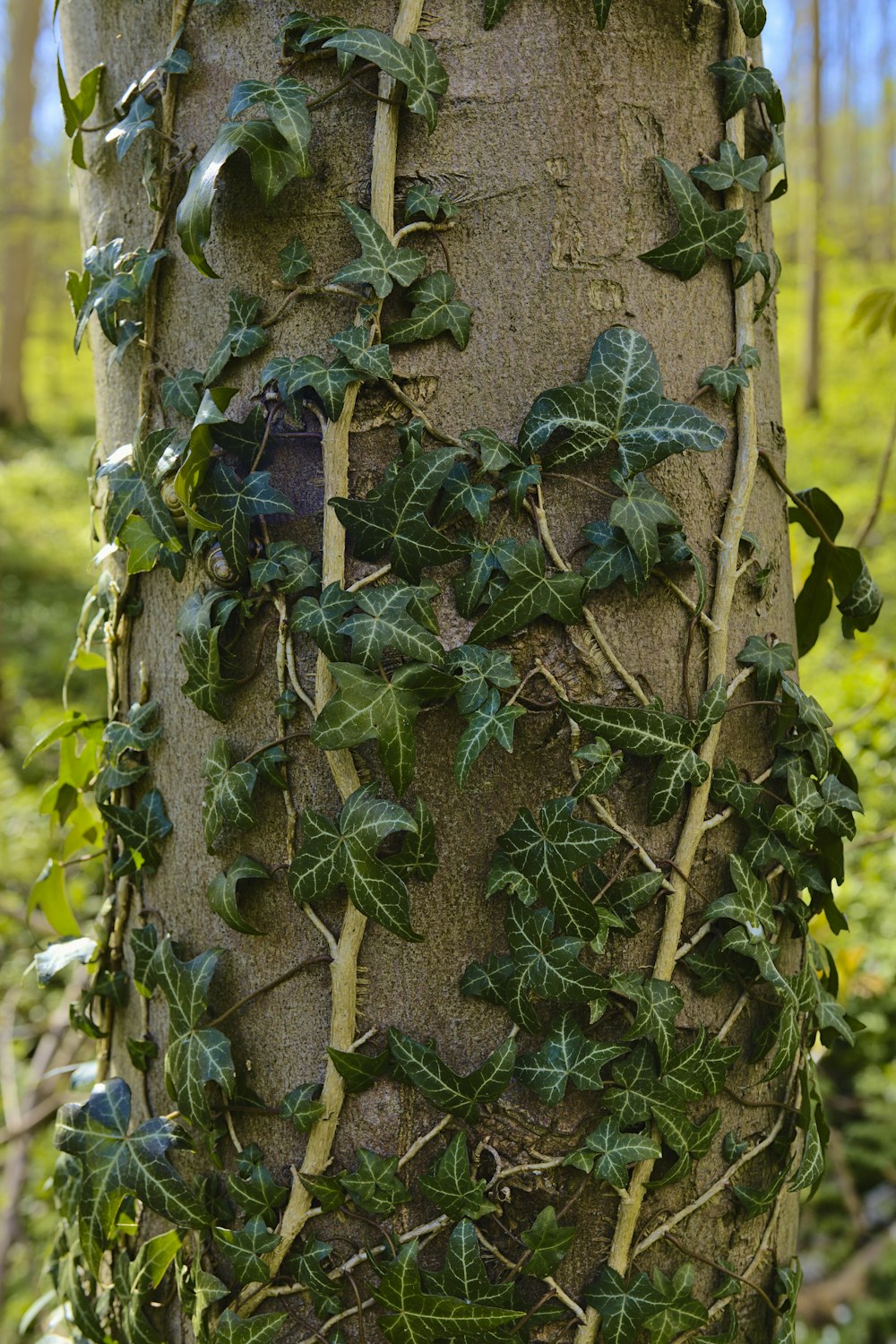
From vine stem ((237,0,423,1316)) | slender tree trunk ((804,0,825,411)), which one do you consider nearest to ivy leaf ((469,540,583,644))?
vine stem ((237,0,423,1316))

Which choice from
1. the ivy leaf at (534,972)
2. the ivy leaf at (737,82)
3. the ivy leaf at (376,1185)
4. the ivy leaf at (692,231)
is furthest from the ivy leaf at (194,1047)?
the ivy leaf at (737,82)

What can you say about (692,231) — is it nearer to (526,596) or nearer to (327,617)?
(526,596)

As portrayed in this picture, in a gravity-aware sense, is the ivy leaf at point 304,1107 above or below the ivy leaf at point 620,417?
below

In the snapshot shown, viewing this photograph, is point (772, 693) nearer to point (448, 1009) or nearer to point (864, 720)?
point (448, 1009)

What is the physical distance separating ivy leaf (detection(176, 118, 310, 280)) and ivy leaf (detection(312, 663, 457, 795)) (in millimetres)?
359

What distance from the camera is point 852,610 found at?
1.10m

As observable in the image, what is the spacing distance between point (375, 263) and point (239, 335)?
0.45ft

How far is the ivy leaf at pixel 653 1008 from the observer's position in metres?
0.82

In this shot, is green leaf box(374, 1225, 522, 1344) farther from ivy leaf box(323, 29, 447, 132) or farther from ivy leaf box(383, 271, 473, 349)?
ivy leaf box(323, 29, 447, 132)

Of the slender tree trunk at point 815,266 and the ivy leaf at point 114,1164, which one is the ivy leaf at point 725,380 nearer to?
the ivy leaf at point 114,1164

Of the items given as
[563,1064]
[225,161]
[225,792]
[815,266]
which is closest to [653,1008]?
[563,1064]

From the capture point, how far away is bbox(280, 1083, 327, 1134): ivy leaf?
819 mm

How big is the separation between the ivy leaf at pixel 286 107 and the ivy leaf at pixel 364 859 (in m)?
0.51

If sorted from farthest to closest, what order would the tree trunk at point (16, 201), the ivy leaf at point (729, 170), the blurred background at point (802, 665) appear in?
the tree trunk at point (16, 201), the blurred background at point (802, 665), the ivy leaf at point (729, 170)
